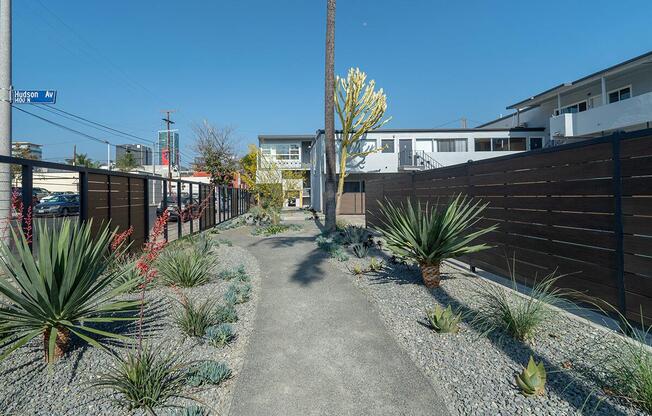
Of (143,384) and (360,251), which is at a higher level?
(360,251)

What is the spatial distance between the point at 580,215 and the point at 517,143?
2557 centimetres

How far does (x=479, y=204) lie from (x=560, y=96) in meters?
22.4

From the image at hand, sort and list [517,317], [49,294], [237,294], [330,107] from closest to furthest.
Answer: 1. [49,294]
2. [517,317]
3. [237,294]
4. [330,107]

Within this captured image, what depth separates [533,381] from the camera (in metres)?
2.74

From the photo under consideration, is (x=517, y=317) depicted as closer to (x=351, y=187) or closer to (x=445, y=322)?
(x=445, y=322)

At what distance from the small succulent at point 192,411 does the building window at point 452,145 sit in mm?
26276

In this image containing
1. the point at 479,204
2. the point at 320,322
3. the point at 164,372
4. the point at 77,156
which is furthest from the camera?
the point at 77,156

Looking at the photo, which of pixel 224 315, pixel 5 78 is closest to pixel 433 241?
pixel 224 315

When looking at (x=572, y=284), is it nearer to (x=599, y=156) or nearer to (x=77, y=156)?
(x=599, y=156)

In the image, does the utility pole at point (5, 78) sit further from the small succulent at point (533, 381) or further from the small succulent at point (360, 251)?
the small succulent at point (533, 381)

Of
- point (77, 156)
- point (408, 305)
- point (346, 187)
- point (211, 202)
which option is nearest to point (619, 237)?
point (408, 305)

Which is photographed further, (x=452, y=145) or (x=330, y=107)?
(x=452, y=145)

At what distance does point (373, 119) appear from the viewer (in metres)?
22.6

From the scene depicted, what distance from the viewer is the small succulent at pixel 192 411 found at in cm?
249
